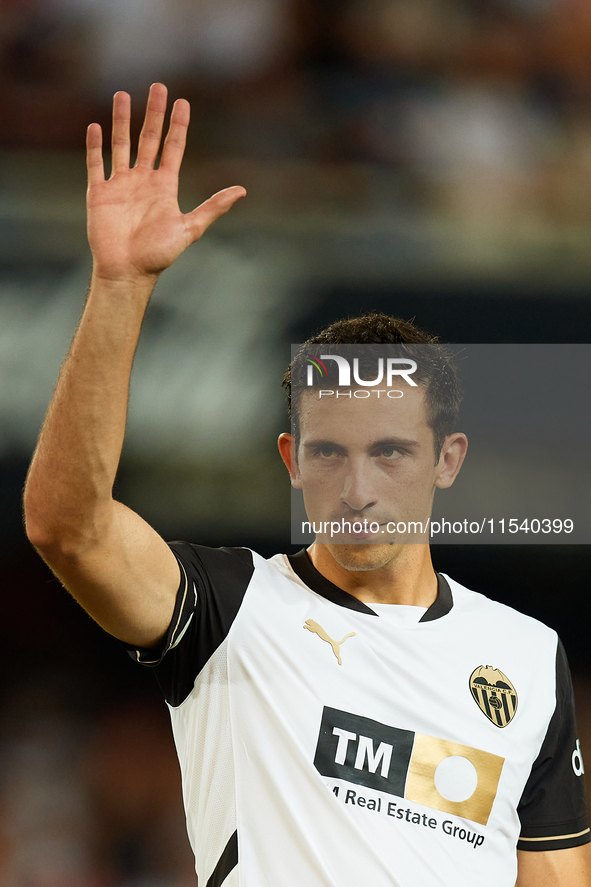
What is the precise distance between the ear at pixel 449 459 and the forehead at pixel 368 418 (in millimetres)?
56

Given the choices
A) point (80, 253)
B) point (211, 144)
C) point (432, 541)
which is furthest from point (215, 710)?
point (211, 144)

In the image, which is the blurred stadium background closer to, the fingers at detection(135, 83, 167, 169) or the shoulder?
the shoulder

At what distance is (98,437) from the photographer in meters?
0.68

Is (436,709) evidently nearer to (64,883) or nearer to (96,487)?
(96,487)

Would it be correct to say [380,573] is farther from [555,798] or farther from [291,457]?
[555,798]

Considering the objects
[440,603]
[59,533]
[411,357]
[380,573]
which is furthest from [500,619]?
[59,533]

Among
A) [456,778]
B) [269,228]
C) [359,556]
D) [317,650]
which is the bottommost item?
[456,778]

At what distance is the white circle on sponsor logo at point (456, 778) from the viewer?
0.93 m

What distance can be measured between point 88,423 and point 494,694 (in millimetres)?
659

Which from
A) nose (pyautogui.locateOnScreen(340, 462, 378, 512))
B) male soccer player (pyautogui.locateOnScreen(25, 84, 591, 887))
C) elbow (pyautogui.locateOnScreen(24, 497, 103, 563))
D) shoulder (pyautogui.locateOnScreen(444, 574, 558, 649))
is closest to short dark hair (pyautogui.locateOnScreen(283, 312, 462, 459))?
male soccer player (pyautogui.locateOnScreen(25, 84, 591, 887))

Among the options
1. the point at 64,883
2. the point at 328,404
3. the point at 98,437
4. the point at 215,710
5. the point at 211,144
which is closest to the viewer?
the point at 98,437

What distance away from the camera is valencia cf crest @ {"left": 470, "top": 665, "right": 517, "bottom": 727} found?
0.98 m

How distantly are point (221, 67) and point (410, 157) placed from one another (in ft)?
1.34

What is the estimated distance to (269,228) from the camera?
1434 mm
